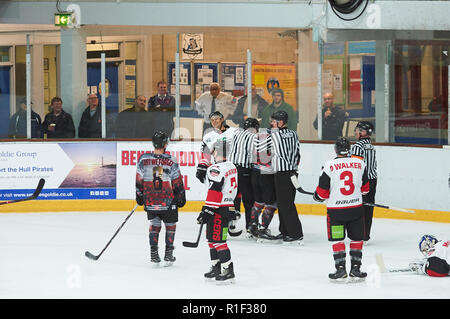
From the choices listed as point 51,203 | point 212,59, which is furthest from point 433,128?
point 51,203

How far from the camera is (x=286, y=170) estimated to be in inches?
→ 350

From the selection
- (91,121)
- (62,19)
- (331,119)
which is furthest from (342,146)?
(62,19)

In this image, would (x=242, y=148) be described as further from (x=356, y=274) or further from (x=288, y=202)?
(x=356, y=274)

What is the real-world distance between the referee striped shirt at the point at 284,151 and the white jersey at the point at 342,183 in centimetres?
189

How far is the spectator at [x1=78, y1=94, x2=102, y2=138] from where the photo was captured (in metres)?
11.5

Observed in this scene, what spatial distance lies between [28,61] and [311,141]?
3.70 m

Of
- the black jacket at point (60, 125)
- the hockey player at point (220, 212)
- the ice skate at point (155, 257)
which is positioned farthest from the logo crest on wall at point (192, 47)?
the hockey player at point (220, 212)

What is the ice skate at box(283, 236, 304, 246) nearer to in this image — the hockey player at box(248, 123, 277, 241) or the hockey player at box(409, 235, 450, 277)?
the hockey player at box(248, 123, 277, 241)

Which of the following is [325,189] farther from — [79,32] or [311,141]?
[79,32]

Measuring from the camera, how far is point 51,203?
11164 mm

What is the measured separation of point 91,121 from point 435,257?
5736 mm

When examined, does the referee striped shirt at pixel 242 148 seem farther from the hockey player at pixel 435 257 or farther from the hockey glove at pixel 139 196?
the hockey player at pixel 435 257

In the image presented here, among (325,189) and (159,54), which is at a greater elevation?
(159,54)

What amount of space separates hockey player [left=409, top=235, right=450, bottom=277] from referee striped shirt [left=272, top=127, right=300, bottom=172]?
2043 millimetres
